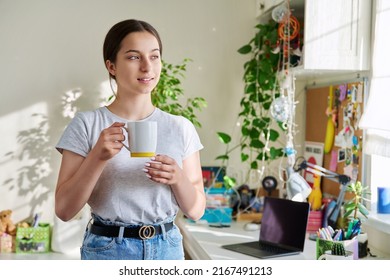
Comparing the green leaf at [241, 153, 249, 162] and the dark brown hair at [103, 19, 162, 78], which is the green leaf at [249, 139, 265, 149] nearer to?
the green leaf at [241, 153, 249, 162]

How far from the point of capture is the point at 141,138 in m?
0.83

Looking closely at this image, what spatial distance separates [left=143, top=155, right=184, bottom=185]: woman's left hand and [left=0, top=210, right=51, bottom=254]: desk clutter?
0.85m

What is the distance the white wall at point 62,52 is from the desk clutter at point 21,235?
0.13 ft

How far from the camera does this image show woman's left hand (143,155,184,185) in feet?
2.67

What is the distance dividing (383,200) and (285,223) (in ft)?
0.86

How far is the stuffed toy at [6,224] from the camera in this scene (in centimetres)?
155

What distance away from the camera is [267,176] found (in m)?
1.91

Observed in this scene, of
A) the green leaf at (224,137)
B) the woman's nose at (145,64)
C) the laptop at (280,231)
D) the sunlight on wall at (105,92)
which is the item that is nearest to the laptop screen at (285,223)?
the laptop at (280,231)

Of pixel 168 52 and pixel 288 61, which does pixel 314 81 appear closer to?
pixel 288 61

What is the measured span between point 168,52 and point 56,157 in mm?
463

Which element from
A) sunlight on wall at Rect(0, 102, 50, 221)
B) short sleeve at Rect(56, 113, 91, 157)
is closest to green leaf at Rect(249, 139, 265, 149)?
sunlight on wall at Rect(0, 102, 50, 221)

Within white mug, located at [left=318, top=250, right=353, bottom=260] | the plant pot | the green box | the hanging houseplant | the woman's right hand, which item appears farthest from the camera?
the hanging houseplant
